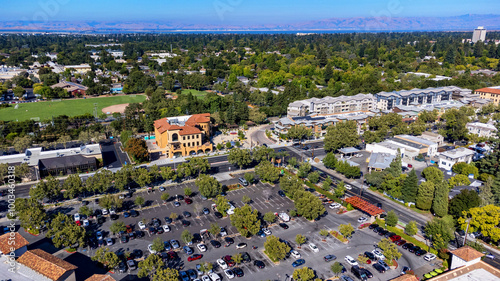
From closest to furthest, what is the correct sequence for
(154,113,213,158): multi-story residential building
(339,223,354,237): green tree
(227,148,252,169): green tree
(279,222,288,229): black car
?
(339,223,354,237): green tree
(279,222,288,229): black car
(227,148,252,169): green tree
(154,113,213,158): multi-story residential building

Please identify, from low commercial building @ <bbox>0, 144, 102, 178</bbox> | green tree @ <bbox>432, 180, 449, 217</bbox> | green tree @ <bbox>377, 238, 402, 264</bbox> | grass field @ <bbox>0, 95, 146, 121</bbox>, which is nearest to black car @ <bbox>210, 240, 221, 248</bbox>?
green tree @ <bbox>377, 238, 402, 264</bbox>

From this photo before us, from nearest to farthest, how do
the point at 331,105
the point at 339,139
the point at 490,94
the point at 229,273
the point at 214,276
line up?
1. the point at 214,276
2. the point at 229,273
3. the point at 339,139
4. the point at 331,105
5. the point at 490,94

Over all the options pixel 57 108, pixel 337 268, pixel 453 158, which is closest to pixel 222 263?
pixel 337 268

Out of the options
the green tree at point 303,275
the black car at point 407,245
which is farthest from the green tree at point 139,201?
the black car at point 407,245

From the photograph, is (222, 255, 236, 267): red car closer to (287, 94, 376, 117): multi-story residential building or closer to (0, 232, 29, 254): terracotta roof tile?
(0, 232, 29, 254): terracotta roof tile

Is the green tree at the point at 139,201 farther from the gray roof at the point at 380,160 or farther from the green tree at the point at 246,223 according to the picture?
the gray roof at the point at 380,160

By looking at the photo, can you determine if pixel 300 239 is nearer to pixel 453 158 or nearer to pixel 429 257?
pixel 429 257
